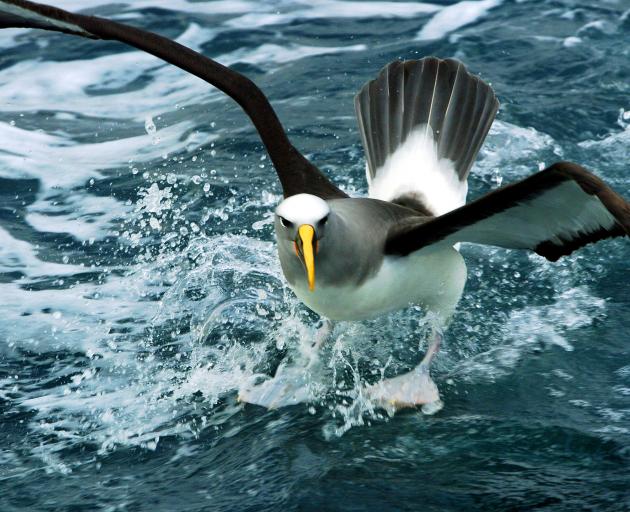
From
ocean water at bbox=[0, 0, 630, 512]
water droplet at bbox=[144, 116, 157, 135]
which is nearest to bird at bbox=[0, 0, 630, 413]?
ocean water at bbox=[0, 0, 630, 512]

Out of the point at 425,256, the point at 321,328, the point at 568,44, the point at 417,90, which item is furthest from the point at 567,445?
the point at 568,44

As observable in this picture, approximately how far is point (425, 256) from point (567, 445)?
131cm

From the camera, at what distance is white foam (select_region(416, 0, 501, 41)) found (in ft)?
39.9

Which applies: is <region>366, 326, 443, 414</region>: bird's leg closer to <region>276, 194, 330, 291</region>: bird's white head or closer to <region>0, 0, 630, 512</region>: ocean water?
<region>0, 0, 630, 512</region>: ocean water

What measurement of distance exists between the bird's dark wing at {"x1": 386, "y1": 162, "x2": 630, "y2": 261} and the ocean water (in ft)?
2.45

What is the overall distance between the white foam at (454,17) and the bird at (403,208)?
5.12 metres

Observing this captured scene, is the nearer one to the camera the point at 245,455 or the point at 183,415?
the point at 245,455

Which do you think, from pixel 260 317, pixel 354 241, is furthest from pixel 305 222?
pixel 260 317

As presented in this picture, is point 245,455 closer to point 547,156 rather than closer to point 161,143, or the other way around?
point 547,156

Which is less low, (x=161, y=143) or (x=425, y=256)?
(x=161, y=143)

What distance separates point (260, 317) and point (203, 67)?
1.56m

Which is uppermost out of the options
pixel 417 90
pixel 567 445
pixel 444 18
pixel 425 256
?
pixel 444 18

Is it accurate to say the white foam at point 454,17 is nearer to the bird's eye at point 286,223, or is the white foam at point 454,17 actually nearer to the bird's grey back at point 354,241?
the bird's grey back at point 354,241

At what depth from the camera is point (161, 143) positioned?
9984 millimetres
